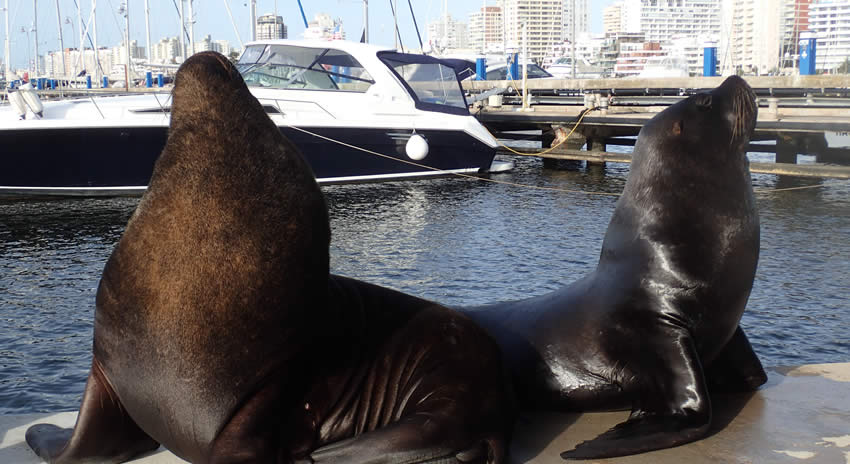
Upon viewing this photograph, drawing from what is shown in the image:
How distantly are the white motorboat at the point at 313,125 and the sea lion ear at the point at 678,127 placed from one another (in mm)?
10692

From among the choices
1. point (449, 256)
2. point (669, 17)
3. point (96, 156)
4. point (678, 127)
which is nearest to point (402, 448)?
point (678, 127)

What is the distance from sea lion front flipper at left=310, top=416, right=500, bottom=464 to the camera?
107 inches

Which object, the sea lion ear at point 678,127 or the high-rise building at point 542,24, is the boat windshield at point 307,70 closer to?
the sea lion ear at point 678,127

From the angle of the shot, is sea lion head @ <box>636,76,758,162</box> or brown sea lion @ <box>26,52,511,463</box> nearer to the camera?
brown sea lion @ <box>26,52,511,463</box>

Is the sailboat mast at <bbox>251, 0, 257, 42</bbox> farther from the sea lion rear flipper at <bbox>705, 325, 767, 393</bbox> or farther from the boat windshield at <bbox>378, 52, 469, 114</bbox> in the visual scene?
the sea lion rear flipper at <bbox>705, 325, 767, 393</bbox>

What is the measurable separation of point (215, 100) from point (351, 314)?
2.70 feet

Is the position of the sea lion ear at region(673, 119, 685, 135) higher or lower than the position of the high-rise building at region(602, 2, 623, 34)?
lower

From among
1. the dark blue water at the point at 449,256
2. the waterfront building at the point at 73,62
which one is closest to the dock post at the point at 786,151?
the dark blue water at the point at 449,256

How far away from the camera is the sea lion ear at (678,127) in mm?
3820

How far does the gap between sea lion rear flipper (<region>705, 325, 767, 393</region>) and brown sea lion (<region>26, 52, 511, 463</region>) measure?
4.12 ft

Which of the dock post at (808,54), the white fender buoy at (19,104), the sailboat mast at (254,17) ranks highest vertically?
the sailboat mast at (254,17)

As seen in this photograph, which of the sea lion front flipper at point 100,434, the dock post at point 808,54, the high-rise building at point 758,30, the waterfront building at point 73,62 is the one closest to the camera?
the sea lion front flipper at point 100,434

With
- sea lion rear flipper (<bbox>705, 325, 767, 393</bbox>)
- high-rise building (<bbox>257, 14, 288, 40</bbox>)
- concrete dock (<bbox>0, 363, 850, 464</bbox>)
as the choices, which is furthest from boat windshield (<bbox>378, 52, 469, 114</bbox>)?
high-rise building (<bbox>257, 14, 288, 40</bbox>)

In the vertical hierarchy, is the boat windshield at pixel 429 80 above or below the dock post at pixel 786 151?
above
